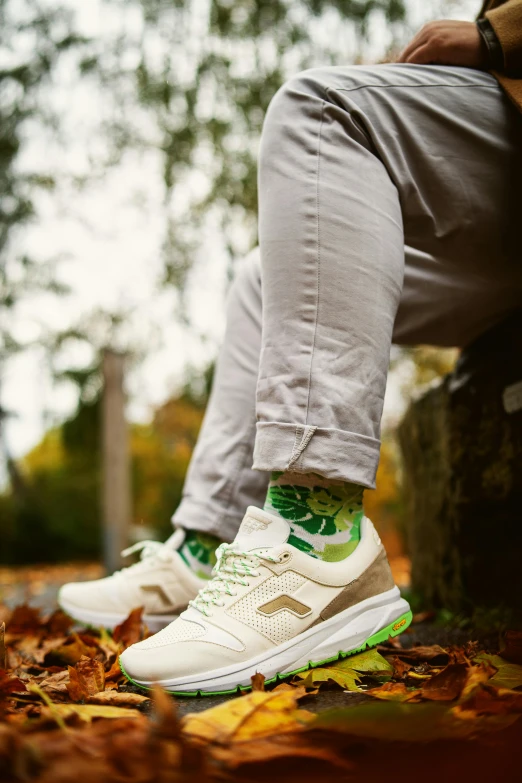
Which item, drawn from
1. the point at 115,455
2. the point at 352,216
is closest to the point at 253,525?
the point at 352,216

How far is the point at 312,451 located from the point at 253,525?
0.18m

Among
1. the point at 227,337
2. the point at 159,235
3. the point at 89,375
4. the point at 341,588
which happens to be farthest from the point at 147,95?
the point at 341,588

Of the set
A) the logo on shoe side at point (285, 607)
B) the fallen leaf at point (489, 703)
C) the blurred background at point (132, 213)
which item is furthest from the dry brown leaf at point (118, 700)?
the blurred background at point (132, 213)

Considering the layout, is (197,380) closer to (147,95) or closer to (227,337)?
(147,95)

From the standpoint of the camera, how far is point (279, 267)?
1.12 metres

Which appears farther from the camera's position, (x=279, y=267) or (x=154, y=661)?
(x=279, y=267)

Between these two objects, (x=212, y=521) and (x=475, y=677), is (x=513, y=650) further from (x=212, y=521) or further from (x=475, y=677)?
(x=212, y=521)

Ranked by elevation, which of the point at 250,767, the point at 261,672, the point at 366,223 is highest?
the point at 366,223

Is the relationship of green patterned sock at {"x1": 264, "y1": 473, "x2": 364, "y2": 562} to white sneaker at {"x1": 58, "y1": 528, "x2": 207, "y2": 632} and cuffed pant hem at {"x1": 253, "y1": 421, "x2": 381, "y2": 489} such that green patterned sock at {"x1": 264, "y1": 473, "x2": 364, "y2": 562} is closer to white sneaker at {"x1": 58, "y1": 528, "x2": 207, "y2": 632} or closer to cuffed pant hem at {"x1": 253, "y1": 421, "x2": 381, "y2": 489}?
cuffed pant hem at {"x1": 253, "y1": 421, "x2": 381, "y2": 489}

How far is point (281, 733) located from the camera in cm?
73

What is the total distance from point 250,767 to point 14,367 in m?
11.0

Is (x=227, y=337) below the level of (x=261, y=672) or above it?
above

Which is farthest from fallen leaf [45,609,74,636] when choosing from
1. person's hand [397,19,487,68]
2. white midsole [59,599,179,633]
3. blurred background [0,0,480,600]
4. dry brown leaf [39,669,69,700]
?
blurred background [0,0,480,600]

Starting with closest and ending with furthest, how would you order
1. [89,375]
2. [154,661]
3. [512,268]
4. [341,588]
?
[154,661] → [341,588] → [512,268] → [89,375]
